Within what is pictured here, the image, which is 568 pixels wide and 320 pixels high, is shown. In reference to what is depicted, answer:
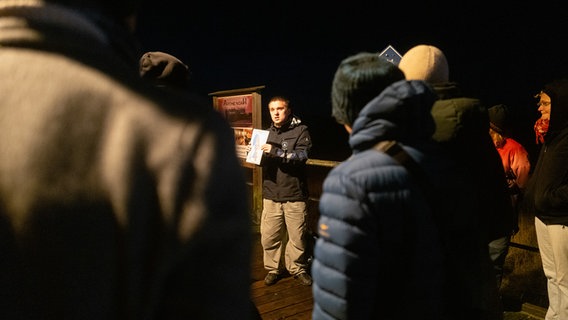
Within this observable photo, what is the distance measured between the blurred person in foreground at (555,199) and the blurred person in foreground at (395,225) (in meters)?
1.99

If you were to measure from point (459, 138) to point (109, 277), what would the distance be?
1.91m

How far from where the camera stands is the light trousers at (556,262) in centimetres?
328

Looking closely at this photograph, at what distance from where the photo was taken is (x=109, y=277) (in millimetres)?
674

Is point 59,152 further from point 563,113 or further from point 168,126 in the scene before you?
point 563,113

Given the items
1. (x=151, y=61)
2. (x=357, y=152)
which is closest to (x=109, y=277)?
(x=357, y=152)

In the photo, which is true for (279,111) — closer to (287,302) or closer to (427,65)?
(287,302)

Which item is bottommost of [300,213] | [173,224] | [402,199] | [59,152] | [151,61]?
[300,213]

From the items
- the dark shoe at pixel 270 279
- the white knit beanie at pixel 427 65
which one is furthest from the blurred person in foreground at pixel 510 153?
the dark shoe at pixel 270 279

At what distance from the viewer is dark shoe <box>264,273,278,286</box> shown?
5.01m

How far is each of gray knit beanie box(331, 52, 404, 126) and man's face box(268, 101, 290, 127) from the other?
3132 millimetres

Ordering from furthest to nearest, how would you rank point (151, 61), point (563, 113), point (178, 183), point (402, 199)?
point (563, 113)
point (151, 61)
point (402, 199)
point (178, 183)

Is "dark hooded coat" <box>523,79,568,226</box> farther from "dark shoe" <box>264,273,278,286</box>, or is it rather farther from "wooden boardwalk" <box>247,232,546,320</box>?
"dark shoe" <box>264,273,278,286</box>

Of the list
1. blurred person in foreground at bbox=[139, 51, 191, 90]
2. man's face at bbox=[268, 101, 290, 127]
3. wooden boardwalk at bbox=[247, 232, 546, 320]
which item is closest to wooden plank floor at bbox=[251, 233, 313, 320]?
wooden boardwalk at bbox=[247, 232, 546, 320]

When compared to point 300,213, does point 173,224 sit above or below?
above
